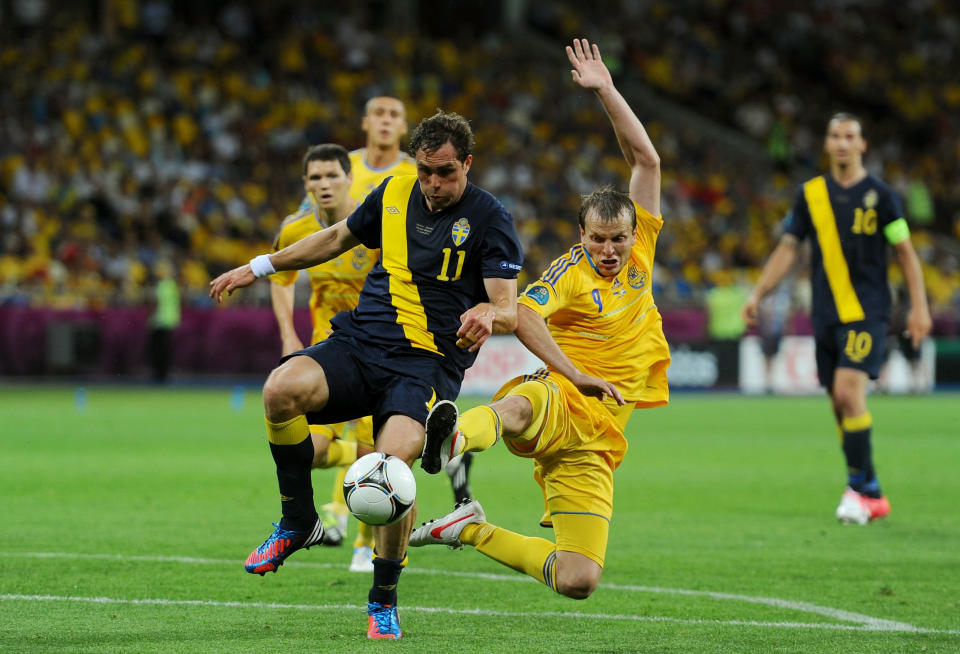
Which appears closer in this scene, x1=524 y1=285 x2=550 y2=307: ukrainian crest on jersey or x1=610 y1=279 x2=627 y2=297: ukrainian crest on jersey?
x1=524 y1=285 x2=550 y2=307: ukrainian crest on jersey

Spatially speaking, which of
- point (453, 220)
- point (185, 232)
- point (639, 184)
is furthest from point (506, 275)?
point (185, 232)

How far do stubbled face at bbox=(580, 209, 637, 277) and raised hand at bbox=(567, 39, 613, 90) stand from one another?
0.71 m

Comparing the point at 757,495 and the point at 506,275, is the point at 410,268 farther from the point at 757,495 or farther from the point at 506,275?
the point at 757,495

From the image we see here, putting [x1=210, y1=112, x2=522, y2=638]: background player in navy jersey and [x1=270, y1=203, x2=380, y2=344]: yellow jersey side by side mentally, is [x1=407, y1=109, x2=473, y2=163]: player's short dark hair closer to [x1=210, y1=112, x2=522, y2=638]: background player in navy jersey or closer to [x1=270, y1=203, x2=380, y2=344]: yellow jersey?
[x1=210, y1=112, x2=522, y2=638]: background player in navy jersey

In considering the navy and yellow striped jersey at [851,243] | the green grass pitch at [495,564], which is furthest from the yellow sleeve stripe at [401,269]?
the navy and yellow striped jersey at [851,243]

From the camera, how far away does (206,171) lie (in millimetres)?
26391

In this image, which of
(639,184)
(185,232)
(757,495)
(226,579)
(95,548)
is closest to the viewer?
(639,184)

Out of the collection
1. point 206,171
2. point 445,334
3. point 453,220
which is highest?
point 206,171

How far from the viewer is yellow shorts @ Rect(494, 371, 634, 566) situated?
6.05 meters

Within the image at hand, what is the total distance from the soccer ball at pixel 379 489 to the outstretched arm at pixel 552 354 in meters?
0.88

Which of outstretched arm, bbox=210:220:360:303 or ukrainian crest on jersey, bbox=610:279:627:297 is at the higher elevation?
outstretched arm, bbox=210:220:360:303

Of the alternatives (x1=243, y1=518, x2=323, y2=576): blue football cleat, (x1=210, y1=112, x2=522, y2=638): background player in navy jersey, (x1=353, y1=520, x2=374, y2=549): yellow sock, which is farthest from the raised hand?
(x1=353, y1=520, x2=374, y2=549): yellow sock

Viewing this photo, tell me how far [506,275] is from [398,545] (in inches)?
50.3

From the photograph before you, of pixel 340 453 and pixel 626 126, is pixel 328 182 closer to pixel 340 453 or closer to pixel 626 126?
pixel 340 453
